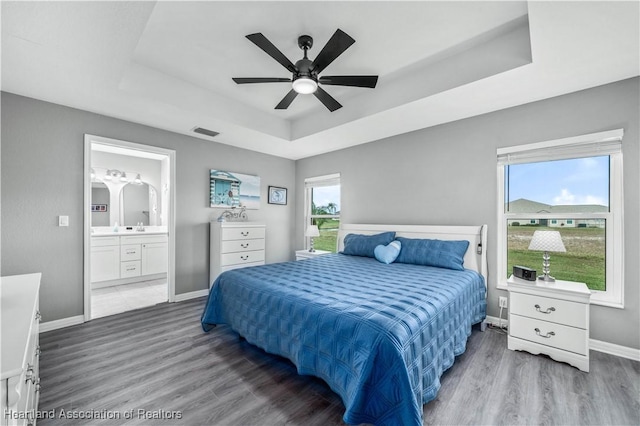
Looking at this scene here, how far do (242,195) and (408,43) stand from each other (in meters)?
3.36

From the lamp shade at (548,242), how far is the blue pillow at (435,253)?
0.69m

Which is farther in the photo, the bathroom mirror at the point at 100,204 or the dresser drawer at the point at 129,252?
the bathroom mirror at the point at 100,204

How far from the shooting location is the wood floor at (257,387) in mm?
1643

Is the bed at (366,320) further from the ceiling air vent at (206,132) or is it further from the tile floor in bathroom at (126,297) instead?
the ceiling air vent at (206,132)

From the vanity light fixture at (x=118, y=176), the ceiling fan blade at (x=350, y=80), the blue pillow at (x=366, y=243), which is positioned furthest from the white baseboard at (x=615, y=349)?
the vanity light fixture at (x=118, y=176)

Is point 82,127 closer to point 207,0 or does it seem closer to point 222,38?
point 222,38

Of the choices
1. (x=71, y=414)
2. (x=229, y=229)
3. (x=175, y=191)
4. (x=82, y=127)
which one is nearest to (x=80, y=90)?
(x=82, y=127)

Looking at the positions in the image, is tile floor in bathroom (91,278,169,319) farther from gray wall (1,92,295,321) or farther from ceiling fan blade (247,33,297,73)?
ceiling fan blade (247,33,297,73)

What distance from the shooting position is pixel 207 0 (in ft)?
6.24

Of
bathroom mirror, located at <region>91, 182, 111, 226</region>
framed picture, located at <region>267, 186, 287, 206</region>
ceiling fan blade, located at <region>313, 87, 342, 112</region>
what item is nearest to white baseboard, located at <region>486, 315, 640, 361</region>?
ceiling fan blade, located at <region>313, 87, 342, 112</region>

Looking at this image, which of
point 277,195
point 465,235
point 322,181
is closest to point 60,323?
point 277,195

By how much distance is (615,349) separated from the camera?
2.38 m

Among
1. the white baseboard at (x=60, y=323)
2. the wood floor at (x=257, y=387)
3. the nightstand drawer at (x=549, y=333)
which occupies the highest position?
the nightstand drawer at (x=549, y=333)

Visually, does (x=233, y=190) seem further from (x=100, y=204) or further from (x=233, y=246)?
(x=100, y=204)
